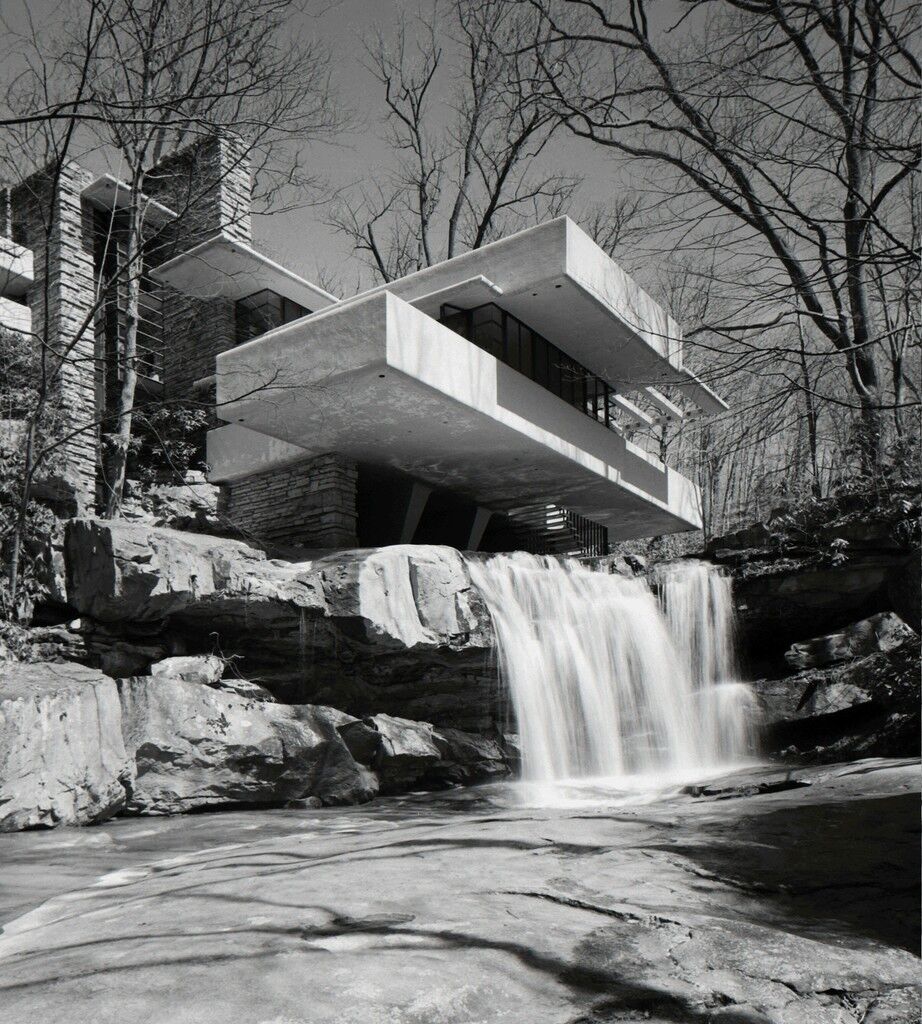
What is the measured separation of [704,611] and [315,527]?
6611mm

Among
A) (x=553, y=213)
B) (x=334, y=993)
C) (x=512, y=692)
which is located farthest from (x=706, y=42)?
(x=553, y=213)

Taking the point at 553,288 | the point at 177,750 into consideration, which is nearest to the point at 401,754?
the point at 177,750

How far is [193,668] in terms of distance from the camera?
364 inches

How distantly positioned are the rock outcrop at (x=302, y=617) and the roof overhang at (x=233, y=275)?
26.1 feet

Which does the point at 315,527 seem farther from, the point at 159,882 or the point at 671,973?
the point at 671,973

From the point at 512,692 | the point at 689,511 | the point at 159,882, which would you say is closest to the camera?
the point at 159,882

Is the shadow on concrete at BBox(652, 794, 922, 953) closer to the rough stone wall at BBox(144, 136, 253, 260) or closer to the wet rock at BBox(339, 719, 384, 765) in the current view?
the wet rock at BBox(339, 719, 384, 765)

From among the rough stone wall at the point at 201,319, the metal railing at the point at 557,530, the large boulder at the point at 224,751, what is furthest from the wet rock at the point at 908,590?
the rough stone wall at the point at 201,319

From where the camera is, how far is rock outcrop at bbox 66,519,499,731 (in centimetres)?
918

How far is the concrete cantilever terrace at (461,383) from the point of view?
1124 cm

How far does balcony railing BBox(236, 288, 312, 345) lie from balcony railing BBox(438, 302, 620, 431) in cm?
489

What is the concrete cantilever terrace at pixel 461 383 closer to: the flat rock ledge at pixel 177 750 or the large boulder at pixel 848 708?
the flat rock ledge at pixel 177 750

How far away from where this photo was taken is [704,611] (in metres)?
13.4

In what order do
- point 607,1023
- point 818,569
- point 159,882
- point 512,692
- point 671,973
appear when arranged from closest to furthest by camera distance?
point 607,1023 < point 671,973 < point 159,882 < point 512,692 < point 818,569
